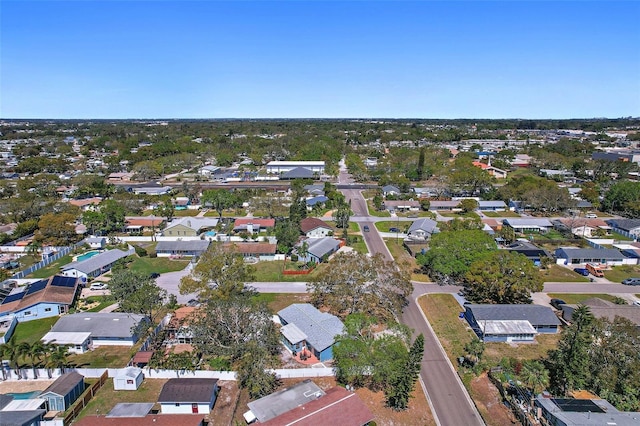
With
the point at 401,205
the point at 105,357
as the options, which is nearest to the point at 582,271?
the point at 401,205

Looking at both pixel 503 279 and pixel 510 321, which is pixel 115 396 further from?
pixel 503 279

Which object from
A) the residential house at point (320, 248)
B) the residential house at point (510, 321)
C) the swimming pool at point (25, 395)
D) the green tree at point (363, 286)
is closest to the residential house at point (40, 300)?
→ the swimming pool at point (25, 395)

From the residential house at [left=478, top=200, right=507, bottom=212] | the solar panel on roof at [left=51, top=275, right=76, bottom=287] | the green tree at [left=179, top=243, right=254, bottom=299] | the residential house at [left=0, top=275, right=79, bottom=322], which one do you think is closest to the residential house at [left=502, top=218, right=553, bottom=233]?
the residential house at [left=478, top=200, right=507, bottom=212]

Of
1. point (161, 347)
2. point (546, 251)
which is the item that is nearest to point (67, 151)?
point (161, 347)

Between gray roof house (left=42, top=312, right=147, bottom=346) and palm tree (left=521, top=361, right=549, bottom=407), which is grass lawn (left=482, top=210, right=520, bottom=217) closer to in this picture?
palm tree (left=521, top=361, right=549, bottom=407)

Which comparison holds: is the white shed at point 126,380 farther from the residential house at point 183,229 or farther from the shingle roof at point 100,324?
the residential house at point 183,229

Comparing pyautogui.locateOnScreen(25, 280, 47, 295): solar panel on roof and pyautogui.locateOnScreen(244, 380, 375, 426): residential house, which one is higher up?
pyautogui.locateOnScreen(25, 280, 47, 295): solar panel on roof

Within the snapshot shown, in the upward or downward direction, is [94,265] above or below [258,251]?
below

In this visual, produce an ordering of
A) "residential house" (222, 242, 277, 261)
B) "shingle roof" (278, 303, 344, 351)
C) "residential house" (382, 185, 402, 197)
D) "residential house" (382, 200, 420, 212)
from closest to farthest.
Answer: "shingle roof" (278, 303, 344, 351) → "residential house" (222, 242, 277, 261) → "residential house" (382, 200, 420, 212) → "residential house" (382, 185, 402, 197)
